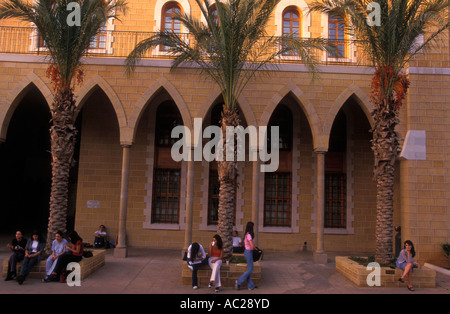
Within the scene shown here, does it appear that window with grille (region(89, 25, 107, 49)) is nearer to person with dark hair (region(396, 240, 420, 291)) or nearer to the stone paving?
the stone paving

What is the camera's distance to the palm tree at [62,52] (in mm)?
9500

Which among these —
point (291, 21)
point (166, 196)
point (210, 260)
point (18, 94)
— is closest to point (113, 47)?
point (18, 94)

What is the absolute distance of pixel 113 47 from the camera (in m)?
12.3

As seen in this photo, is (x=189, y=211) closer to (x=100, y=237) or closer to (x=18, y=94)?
(x=100, y=237)

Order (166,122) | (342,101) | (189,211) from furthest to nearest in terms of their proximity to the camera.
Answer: (166,122) → (342,101) → (189,211)

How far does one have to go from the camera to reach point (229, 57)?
31.1ft

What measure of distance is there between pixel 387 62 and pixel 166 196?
914 cm

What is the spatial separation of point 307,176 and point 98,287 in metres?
8.86

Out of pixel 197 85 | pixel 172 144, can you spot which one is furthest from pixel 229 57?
pixel 172 144

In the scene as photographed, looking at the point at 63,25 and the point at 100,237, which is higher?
the point at 63,25

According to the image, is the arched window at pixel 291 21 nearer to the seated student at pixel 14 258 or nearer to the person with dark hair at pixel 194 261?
the person with dark hair at pixel 194 261

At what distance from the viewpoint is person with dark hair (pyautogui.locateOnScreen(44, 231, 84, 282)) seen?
823 cm

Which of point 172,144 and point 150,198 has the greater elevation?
point 172,144

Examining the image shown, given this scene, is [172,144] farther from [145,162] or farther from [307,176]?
[307,176]
